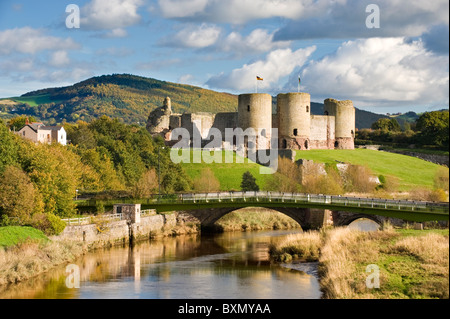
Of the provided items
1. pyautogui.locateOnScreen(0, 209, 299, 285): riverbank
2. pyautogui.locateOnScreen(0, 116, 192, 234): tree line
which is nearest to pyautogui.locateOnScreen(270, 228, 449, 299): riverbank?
pyautogui.locateOnScreen(0, 209, 299, 285): riverbank

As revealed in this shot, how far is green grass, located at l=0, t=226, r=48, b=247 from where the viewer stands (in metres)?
43.4

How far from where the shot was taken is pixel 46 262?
141 feet

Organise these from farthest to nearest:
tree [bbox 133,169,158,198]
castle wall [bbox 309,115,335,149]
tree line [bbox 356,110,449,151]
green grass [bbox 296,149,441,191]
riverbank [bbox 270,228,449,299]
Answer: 1. castle wall [bbox 309,115,335,149]
2. tree line [bbox 356,110,449,151]
3. green grass [bbox 296,149,441,191]
4. tree [bbox 133,169,158,198]
5. riverbank [bbox 270,228,449,299]

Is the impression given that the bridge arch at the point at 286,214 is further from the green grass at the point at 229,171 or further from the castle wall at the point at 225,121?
the castle wall at the point at 225,121

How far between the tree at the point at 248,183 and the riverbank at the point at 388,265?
119 ft

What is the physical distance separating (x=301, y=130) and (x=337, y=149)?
6.46 m

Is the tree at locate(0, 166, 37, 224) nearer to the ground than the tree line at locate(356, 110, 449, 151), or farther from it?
nearer to the ground

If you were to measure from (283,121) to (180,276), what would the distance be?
65256mm

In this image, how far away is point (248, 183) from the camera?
80562 millimetres

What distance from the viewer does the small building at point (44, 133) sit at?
330 feet

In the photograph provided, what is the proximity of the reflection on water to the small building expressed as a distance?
48.6m

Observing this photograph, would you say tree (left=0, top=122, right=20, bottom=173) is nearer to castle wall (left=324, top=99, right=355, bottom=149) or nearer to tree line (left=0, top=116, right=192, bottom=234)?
tree line (left=0, top=116, right=192, bottom=234)

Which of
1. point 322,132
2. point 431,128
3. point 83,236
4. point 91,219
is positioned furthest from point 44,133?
point 431,128
